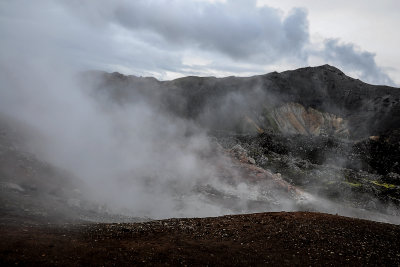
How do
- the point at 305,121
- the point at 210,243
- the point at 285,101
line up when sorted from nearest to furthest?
the point at 210,243 < the point at 305,121 < the point at 285,101

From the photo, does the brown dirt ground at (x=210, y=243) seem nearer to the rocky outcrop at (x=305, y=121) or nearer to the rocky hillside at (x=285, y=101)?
the rocky hillside at (x=285, y=101)

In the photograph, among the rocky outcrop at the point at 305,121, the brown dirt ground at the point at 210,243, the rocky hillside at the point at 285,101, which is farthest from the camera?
the rocky outcrop at the point at 305,121

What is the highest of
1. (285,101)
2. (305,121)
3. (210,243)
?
(285,101)

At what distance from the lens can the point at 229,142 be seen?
2277 inches

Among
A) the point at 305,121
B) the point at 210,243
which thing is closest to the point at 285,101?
the point at 305,121

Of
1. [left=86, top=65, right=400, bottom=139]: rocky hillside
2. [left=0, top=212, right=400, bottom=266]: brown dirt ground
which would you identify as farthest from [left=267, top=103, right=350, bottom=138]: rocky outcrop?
[left=0, top=212, right=400, bottom=266]: brown dirt ground

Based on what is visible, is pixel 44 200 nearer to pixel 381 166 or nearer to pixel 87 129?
pixel 87 129

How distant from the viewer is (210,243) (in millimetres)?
12070

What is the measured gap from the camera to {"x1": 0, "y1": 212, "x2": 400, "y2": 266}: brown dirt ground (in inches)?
404

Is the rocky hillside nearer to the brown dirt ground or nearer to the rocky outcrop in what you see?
the rocky outcrop

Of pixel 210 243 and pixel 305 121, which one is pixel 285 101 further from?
pixel 210 243

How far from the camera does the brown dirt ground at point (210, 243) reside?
33.6 ft

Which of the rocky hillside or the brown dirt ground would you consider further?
the rocky hillside

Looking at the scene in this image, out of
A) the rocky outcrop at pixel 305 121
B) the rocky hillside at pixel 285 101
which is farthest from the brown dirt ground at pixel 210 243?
the rocky outcrop at pixel 305 121
